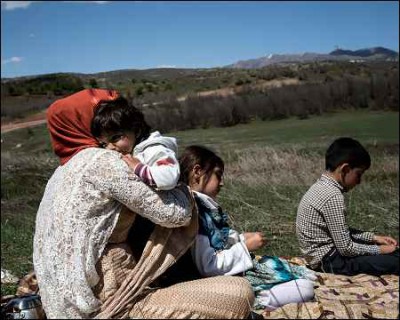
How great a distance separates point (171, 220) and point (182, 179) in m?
0.72

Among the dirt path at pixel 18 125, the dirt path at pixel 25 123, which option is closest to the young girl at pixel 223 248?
the dirt path at pixel 25 123

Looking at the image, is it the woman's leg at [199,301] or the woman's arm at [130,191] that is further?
the woman's leg at [199,301]

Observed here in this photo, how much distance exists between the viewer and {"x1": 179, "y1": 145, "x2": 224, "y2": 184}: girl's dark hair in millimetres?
3617

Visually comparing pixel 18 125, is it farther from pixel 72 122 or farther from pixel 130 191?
pixel 130 191

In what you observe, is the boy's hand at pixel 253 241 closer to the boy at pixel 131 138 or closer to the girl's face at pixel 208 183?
the girl's face at pixel 208 183

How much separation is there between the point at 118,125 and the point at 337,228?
203 cm

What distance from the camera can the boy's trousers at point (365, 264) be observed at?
445 centimetres

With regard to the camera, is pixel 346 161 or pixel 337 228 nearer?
pixel 337 228

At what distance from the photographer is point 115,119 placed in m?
3.09

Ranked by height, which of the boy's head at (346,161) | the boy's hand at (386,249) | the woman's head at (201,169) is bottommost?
the boy's hand at (386,249)

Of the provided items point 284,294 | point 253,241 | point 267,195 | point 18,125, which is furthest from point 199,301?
point 18,125

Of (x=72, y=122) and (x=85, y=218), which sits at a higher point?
(x=72, y=122)

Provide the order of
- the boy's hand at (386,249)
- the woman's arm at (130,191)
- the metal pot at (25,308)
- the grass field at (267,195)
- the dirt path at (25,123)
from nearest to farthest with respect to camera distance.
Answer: the woman's arm at (130,191) < the metal pot at (25,308) < the boy's hand at (386,249) < the grass field at (267,195) < the dirt path at (25,123)

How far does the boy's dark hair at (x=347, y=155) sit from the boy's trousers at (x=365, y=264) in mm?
678
